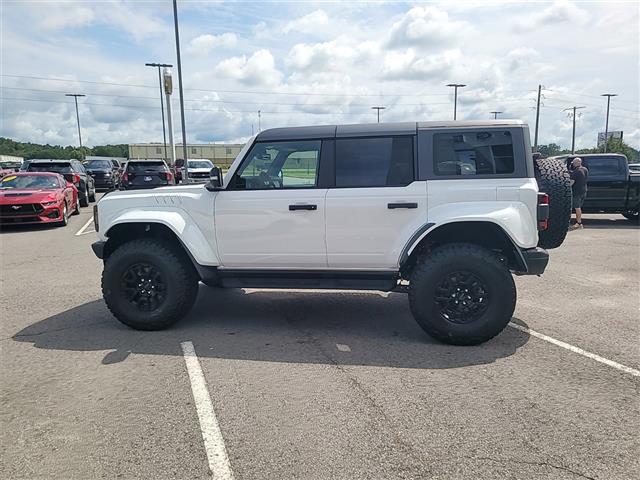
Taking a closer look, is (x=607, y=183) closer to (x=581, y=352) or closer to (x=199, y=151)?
(x=581, y=352)

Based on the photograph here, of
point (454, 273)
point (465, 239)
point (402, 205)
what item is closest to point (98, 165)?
point (402, 205)

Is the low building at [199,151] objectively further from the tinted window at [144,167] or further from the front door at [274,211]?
the front door at [274,211]

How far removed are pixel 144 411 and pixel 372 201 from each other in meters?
2.62

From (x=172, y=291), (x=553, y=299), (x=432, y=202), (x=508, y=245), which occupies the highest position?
(x=432, y=202)

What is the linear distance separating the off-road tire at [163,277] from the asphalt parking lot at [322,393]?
159 millimetres

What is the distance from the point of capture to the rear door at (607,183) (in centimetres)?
1305

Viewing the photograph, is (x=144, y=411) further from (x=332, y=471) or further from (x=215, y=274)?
(x=215, y=274)

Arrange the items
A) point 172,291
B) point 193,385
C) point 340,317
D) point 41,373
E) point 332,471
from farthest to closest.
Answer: point 340,317 < point 172,291 < point 41,373 < point 193,385 < point 332,471

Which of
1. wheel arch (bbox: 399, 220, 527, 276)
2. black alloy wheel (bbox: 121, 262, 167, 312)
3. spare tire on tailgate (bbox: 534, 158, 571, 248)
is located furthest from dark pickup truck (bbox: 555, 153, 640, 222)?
black alloy wheel (bbox: 121, 262, 167, 312)

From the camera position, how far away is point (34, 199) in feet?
40.4

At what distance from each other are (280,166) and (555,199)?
274 cm

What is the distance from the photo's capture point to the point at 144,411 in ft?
11.0

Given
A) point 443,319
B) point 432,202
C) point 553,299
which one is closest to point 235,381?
point 443,319

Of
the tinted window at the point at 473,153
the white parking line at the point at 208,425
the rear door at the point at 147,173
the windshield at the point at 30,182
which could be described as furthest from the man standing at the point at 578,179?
the windshield at the point at 30,182
